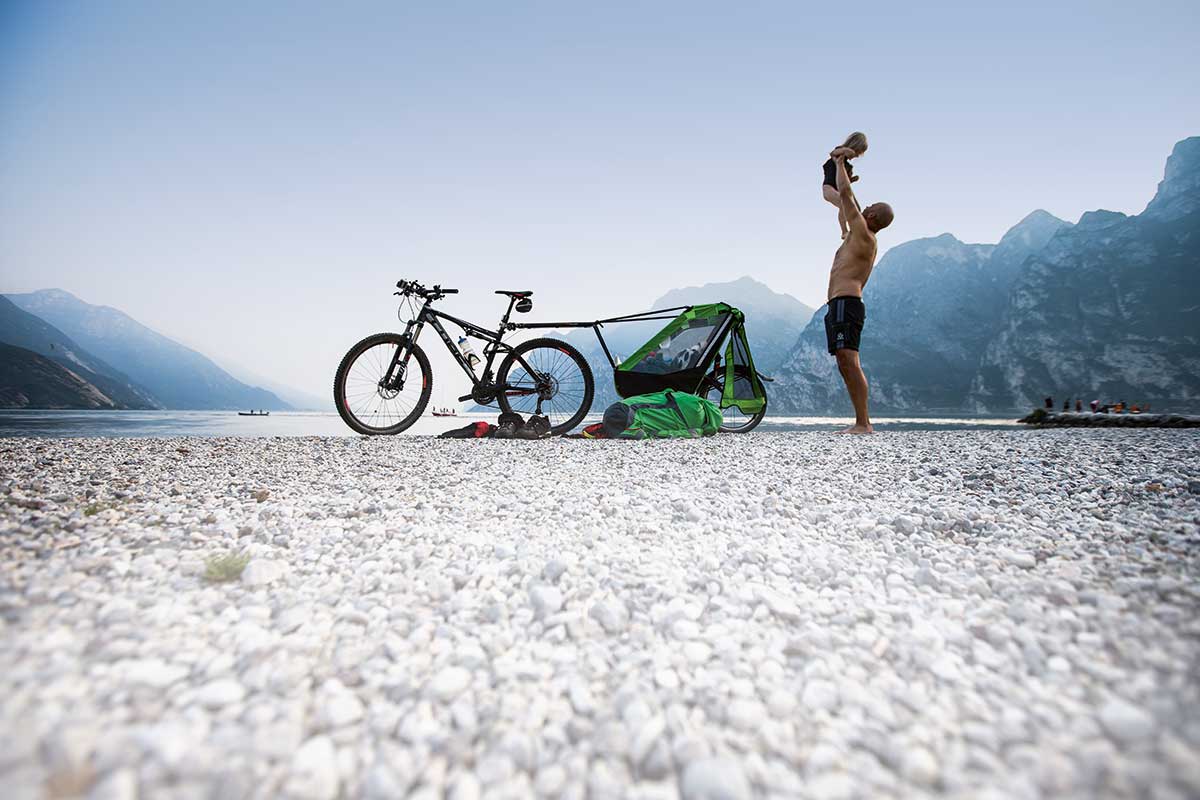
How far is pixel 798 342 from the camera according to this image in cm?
13012

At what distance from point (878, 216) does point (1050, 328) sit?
462 feet

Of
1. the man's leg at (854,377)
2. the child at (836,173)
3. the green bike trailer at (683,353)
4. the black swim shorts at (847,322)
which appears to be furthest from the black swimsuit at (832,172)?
the man's leg at (854,377)

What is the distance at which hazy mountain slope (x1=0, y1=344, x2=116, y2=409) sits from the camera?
6274cm

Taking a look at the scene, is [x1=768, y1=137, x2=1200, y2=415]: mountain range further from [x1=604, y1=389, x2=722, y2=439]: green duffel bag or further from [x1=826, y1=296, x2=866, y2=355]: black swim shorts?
[x1=604, y1=389, x2=722, y2=439]: green duffel bag

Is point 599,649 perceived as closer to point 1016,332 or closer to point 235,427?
point 235,427

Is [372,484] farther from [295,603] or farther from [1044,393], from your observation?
[1044,393]

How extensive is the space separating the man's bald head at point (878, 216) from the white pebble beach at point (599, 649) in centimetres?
568

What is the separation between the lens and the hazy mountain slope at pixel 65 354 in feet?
334

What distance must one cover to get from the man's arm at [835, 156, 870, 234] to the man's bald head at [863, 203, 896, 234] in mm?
408

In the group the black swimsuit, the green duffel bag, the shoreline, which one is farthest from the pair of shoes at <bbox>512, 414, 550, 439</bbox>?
the shoreline

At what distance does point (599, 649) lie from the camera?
1444mm

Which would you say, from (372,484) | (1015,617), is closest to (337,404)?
(372,484)

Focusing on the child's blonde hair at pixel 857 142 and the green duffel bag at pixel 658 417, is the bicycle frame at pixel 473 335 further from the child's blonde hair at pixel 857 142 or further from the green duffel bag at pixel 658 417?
the child's blonde hair at pixel 857 142

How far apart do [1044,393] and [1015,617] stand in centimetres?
13974
